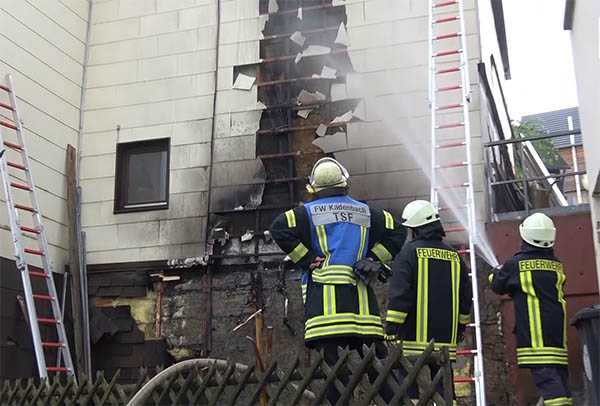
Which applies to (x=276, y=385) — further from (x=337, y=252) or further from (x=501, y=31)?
(x=501, y=31)

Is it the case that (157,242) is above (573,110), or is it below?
below

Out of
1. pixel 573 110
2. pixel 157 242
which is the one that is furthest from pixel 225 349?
pixel 573 110

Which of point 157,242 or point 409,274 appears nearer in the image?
point 409,274

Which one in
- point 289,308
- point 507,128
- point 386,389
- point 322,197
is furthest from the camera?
point 507,128

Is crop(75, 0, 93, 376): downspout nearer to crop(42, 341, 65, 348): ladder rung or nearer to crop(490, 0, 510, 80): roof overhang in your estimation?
crop(42, 341, 65, 348): ladder rung

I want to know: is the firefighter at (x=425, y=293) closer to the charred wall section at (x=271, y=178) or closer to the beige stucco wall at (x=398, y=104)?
the beige stucco wall at (x=398, y=104)

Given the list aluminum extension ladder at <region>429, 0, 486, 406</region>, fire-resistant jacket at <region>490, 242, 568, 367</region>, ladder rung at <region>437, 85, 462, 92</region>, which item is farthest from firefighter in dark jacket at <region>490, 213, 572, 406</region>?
ladder rung at <region>437, 85, 462, 92</region>

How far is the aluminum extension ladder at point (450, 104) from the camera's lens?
21.1ft

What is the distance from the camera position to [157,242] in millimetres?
7645

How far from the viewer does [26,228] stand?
6.97 meters

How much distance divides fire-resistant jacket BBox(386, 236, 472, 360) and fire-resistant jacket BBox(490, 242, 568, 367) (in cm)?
53

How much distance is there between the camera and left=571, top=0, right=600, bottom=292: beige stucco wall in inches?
195

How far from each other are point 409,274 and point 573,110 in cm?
2910

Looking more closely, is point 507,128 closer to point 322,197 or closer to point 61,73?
→ point 61,73
